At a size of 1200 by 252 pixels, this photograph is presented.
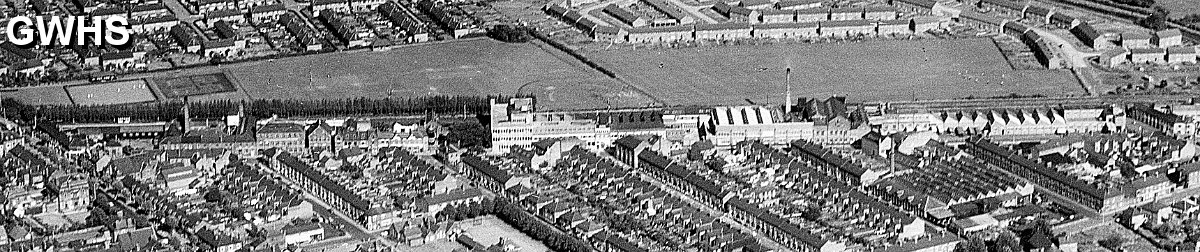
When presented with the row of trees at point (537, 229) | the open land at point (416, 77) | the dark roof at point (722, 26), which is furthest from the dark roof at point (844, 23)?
the row of trees at point (537, 229)

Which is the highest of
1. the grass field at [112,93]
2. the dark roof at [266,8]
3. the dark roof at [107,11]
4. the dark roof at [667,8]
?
the dark roof at [107,11]

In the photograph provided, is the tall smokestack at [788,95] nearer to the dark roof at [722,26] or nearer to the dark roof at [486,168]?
the dark roof at [722,26]

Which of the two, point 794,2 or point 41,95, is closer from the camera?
point 41,95

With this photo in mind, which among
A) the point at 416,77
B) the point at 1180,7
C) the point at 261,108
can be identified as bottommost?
the point at 1180,7

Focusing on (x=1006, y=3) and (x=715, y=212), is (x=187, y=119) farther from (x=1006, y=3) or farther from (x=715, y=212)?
(x=1006, y=3)

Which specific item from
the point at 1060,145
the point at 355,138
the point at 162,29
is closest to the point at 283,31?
the point at 162,29

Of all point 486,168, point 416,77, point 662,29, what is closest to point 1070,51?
point 662,29
